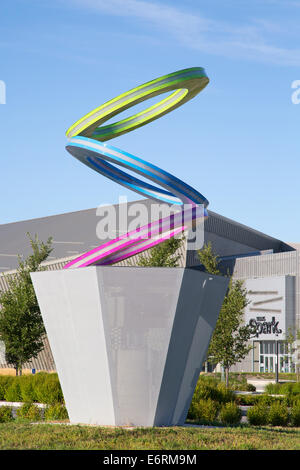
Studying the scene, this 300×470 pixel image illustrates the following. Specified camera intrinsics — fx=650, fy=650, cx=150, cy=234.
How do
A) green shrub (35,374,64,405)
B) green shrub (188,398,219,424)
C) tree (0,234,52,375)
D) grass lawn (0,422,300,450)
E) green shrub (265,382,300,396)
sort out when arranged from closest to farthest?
grass lawn (0,422,300,450) < green shrub (188,398,219,424) < green shrub (35,374,64,405) < green shrub (265,382,300,396) < tree (0,234,52,375)

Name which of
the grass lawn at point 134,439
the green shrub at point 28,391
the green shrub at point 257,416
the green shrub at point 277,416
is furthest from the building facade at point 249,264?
the grass lawn at point 134,439

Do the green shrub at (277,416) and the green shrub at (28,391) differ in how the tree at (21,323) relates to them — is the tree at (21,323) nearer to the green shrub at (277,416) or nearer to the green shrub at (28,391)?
the green shrub at (28,391)

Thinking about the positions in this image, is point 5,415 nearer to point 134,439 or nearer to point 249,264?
point 134,439

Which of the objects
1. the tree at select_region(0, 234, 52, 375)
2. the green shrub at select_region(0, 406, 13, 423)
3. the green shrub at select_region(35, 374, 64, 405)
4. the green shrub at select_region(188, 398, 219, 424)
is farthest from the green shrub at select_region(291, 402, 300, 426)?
the tree at select_region(0, 234, 52, 375)

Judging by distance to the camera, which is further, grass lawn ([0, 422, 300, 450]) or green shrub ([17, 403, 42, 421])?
green shrub ([17, 403, 42, 421])

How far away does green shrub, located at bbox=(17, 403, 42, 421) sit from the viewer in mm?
13744

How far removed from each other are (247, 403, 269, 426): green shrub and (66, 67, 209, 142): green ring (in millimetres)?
6952

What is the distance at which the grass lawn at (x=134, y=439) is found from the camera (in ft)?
29.6

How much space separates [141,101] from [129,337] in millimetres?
4491

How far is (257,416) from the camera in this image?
48.5 feet

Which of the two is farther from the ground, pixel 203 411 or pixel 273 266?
pixel 273 266

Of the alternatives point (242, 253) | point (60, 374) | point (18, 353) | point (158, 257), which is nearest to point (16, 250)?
point (242, 253)

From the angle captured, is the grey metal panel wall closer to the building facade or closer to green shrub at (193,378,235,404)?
the building facade

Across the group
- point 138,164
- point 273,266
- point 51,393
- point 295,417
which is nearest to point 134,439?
point 138,164
